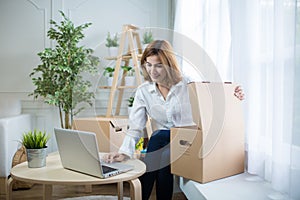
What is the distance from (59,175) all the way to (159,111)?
24.9 inches

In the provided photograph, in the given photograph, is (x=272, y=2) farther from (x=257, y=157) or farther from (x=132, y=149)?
(x=132, y=149)

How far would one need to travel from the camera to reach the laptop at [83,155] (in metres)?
1.05

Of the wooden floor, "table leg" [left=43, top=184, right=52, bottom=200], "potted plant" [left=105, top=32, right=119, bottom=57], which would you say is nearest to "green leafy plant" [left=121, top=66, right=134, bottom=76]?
"potted plant" [left=105, top=32, right=119, bottom=57]

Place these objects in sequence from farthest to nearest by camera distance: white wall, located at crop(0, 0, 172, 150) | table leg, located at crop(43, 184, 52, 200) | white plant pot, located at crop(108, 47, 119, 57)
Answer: white wall, located at crop(0, 0, 172, 150) < white plant pot, located at crop(108, 47, 119, 57) < table leg, located at crop(43, 184, 52, 200)

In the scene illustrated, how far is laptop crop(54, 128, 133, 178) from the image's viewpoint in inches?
41.3

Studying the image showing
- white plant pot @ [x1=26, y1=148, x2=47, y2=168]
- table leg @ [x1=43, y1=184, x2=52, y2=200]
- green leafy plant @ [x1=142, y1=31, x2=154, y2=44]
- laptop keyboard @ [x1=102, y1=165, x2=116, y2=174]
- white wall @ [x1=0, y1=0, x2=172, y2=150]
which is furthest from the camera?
white wall @ [x1=0, y1=0, x2=172, y2=150]

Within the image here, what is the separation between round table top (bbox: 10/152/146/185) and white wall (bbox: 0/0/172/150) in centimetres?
157

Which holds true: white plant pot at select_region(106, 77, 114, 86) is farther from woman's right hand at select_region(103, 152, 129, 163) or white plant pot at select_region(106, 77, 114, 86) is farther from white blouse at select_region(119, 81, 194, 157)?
woman's right hand at select_region(103, 152, 129, 163)

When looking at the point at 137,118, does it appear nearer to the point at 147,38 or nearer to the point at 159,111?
the point at 159,111

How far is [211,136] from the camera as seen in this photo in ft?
4.19

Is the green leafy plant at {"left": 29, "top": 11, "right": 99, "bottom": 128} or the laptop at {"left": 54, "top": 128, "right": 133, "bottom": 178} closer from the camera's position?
the laptop at {"left": 54, "top": 128, "right": 133, "bottom": 178}

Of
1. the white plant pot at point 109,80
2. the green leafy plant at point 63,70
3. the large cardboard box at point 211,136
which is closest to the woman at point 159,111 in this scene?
the large cardboard box at point 211,136

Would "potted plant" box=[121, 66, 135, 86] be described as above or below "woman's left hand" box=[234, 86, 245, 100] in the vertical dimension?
above

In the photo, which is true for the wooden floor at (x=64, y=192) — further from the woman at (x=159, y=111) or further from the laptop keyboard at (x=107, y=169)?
the laptop keyboard at (x=107, y=169)
